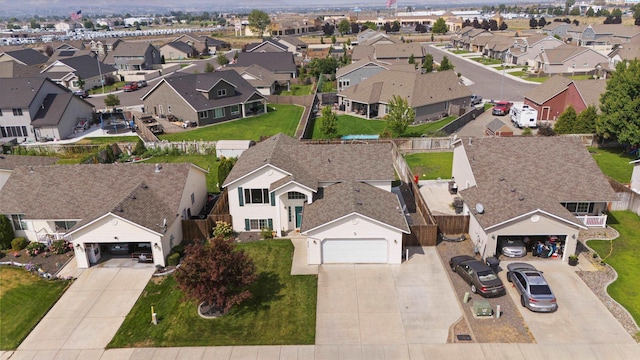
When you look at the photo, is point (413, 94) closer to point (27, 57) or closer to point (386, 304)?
point (386, 304)

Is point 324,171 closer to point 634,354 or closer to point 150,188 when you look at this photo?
point 150,188

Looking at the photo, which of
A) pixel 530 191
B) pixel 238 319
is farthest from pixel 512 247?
pixel 238 319

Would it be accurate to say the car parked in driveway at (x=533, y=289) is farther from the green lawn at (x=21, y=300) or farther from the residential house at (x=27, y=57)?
the residential house at (x=27, y=57)

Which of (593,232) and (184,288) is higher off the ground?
(184,288)

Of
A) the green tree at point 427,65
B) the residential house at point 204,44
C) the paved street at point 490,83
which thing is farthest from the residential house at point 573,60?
the residential house at point 204,44

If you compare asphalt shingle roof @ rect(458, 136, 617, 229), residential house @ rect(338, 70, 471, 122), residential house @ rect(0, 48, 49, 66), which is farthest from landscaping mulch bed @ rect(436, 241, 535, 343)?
residential house @ rect(0, 48, 49, 66)

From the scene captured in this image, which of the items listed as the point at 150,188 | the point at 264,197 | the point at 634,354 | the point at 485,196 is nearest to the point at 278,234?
the point at 264,197
